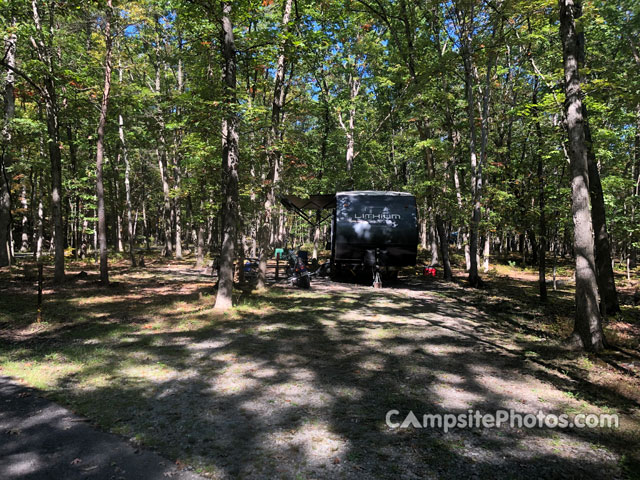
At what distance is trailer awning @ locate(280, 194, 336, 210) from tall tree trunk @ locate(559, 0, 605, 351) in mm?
11180

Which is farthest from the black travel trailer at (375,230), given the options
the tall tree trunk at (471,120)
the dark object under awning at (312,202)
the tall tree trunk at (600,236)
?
the tall tree trunk at (600,236)

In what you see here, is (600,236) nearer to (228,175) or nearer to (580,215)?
(580,215)

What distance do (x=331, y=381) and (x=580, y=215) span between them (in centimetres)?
557

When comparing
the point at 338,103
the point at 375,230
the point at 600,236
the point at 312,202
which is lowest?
the point at 600,236

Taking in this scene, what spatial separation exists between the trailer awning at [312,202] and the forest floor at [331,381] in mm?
7400

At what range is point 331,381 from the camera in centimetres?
548

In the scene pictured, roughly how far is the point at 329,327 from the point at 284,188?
7398 mm

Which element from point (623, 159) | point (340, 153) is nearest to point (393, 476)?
point (623, 159)

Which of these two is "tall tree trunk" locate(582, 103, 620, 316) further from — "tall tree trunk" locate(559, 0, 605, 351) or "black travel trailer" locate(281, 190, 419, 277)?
"black travel trailer" locate(281, 190, 419, 277)

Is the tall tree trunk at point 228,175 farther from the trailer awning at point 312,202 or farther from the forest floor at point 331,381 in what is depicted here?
the trailer awning at point 312,202

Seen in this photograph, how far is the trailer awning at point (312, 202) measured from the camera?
17469 millimetres

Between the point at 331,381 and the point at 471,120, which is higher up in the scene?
the point at 471,120

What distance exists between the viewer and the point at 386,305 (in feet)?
37.3

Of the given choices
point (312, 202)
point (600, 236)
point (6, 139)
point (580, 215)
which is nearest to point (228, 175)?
point (312, 202)
